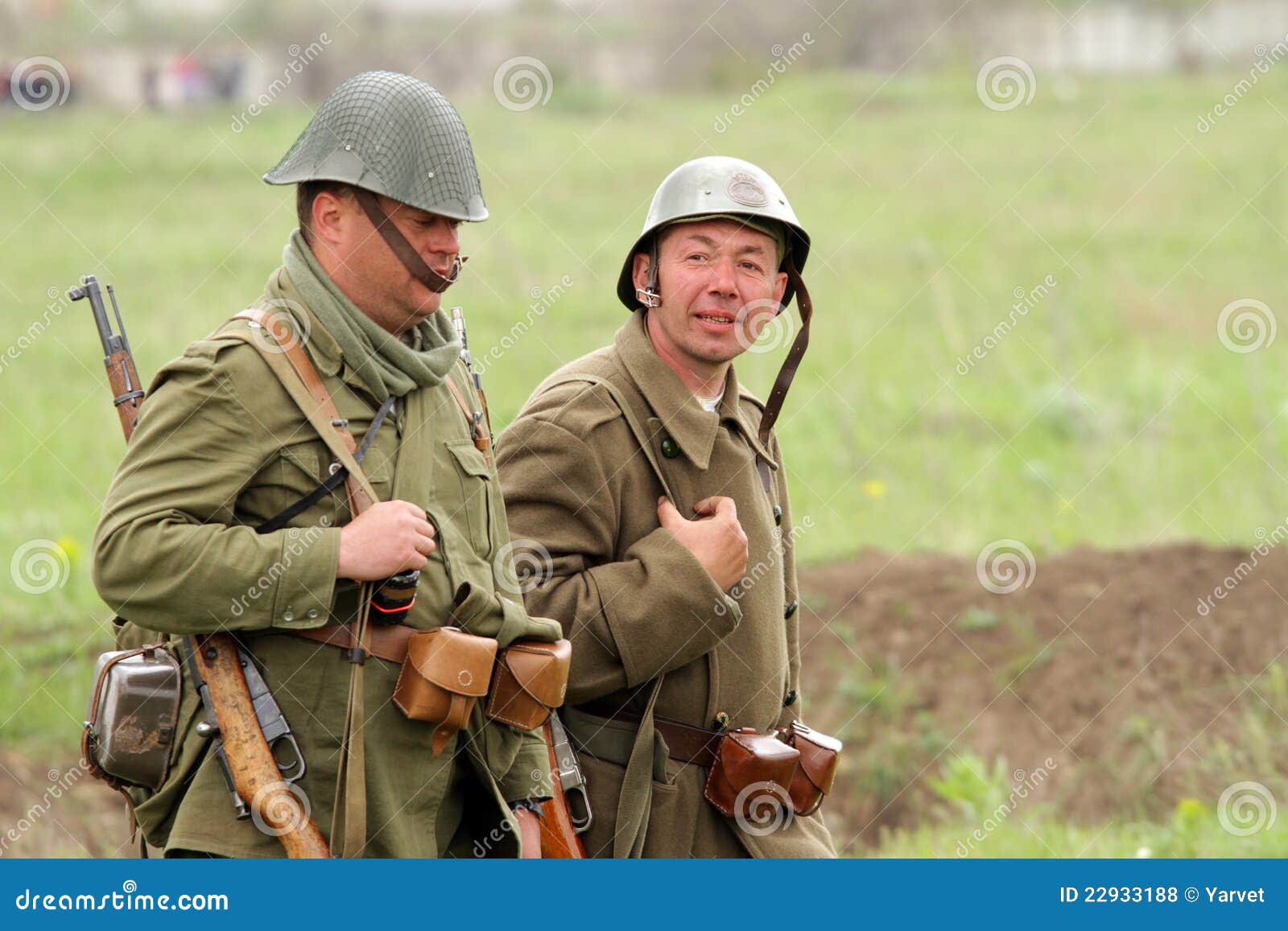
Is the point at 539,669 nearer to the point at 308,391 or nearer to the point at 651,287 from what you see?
the point at 308,391

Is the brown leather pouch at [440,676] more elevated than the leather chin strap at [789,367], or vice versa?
the leather chin strap at [789,367]

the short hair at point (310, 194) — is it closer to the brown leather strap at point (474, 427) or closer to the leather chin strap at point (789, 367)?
the brown leather strap at point (474, 427)

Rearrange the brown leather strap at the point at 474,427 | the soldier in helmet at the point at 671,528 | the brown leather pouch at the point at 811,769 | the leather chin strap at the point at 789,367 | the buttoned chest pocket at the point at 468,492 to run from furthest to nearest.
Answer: the leather chin strap at the point at 789,367, the brown leather pouch at the point at 811,769, the soldier in helmet at the point at 671,528, the brown leather strap at the point at 474,427, the buttoned chest pocket at the point at 468,492

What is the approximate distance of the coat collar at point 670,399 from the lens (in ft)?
14.1

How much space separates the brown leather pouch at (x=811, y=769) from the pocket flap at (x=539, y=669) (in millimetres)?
915

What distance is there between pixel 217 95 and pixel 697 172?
28558mm

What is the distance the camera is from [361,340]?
3475mm

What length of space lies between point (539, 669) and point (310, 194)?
3.74 feet

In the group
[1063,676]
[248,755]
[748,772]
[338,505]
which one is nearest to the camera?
[248,755]

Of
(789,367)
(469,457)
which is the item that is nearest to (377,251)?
(469,457)

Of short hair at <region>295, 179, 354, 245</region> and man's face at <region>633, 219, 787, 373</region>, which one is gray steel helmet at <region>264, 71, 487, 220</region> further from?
man's face at <region>633, 219, 787, 373</region>

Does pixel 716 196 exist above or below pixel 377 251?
above

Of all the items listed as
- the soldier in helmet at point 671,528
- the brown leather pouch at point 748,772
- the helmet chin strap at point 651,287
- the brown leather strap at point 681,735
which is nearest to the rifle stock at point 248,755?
the soldier in helmet at point 671,528

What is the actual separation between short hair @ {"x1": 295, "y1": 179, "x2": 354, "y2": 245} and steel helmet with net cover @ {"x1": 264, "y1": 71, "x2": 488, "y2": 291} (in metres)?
0.02
